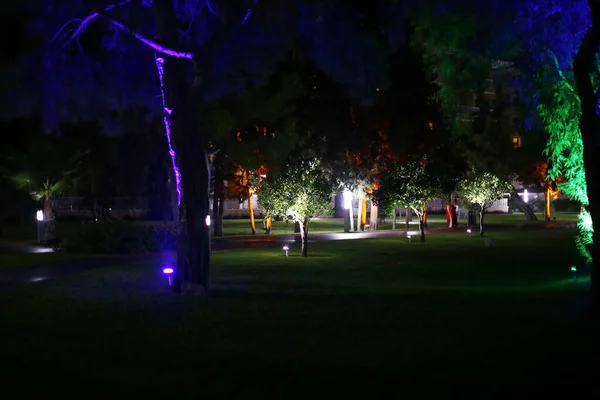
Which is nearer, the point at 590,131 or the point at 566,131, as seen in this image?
the point at 590,131

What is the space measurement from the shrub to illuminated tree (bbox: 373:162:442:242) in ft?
42.9

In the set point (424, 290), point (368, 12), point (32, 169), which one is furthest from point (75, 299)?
point (32, 169)

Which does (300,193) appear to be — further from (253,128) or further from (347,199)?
(347,199)

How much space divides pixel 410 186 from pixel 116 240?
16234mm

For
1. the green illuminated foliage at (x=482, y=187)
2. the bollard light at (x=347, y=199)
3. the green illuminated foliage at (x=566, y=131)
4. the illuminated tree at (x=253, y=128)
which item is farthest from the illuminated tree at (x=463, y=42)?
the bollard light at (x=347, y=199)

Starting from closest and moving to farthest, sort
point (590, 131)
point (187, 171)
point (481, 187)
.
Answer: point (590, 131) → point (187, 171) → point (481, 187)

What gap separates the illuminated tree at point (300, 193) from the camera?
108ft

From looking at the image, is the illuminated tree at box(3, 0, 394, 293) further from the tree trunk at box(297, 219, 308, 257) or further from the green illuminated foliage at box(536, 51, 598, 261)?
the tree trunk at box(297, 219, 308, 257)

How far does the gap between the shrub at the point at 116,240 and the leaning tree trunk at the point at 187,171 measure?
51.5ft

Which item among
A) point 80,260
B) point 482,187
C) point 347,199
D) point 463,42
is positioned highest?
point 463,42

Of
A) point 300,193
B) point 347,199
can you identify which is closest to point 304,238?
point 300,193

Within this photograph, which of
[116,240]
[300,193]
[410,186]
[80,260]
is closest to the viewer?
[80,260]

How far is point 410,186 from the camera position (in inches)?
1638

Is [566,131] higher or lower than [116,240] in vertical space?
higher
